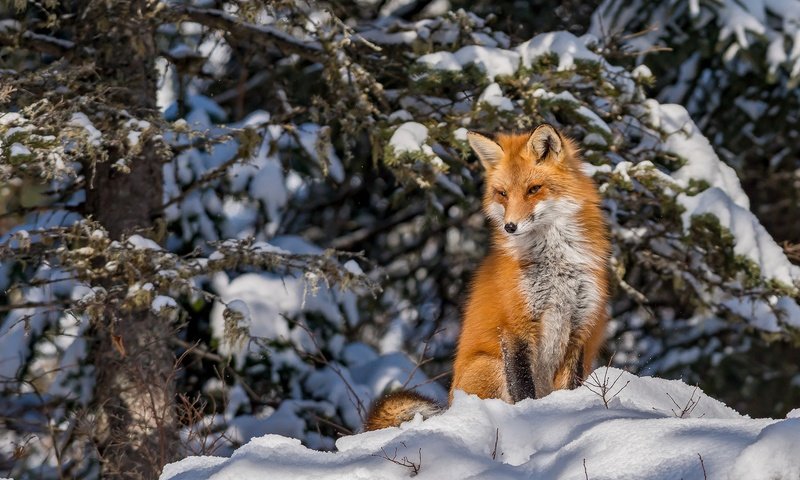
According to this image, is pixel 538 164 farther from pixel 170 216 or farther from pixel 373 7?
pixel 373 7

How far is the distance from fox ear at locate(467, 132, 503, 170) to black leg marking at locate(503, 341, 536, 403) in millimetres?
1416

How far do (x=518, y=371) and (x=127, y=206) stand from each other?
3692 mm

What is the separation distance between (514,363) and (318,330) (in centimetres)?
424

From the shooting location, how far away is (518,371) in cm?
596

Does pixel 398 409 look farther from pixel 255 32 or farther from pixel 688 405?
pixel 255 32

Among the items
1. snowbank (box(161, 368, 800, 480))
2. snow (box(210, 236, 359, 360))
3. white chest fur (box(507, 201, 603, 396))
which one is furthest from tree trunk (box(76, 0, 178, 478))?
snowbank (box(161, 368, 800, 480))

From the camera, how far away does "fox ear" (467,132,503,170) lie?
677 centimetres

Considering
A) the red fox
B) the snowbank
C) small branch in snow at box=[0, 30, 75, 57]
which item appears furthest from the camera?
small branch in snow at box=[0, 30, 75, 57]

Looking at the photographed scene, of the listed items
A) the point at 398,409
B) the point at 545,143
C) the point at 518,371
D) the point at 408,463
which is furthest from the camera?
the point at 545,143

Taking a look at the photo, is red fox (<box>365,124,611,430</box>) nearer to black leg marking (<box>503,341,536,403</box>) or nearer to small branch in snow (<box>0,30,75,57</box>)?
black leg marking (<box>503,341,536,403</box>)

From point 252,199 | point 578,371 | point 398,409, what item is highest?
point 578,371

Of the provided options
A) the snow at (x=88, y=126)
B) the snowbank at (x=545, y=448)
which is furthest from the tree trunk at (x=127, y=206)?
the snowbank at (x=545, y=448)

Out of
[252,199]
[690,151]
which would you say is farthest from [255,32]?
[690,151]

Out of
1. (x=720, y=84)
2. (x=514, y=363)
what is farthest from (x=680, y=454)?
(x=720, y=84)
